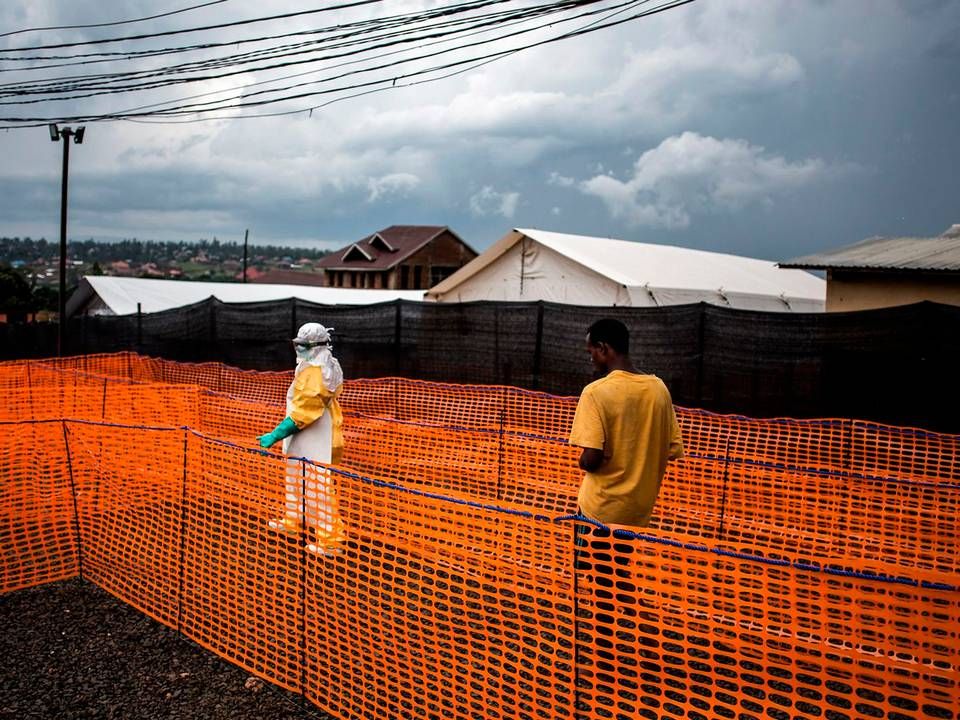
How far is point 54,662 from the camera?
4.32m

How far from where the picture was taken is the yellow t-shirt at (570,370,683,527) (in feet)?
12.3

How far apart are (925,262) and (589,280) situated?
22.0 ft

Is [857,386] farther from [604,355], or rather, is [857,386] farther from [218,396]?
[218,396]

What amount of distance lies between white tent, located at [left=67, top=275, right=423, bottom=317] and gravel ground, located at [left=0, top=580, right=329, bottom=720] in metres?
18.1

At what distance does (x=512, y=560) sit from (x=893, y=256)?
37.0 ft

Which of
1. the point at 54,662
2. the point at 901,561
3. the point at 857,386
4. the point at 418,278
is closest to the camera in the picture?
the point at 54,662

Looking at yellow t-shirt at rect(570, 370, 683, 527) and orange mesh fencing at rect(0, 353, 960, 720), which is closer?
orange mesh fencing at rect(0, 353, 960, 720)

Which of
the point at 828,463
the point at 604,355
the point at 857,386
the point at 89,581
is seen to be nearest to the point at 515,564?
the point at 604,355

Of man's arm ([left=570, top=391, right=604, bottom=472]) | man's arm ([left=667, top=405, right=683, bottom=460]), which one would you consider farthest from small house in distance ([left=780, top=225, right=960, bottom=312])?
man's arm ([left=570, top=391, right=604, bottom=472])

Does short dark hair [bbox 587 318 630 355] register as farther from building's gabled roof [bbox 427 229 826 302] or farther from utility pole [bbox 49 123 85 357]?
utility pole [bbox 49 123 85 357]

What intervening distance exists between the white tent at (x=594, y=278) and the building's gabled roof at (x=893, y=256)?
3.53 meters

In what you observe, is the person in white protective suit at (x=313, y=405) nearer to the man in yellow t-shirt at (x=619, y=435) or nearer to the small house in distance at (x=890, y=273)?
the man in yellow t-shirt at (x=619, y=435)

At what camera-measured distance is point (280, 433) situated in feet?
19.6

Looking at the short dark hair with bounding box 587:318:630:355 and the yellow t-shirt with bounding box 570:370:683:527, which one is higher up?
the short dark hair with bounding box 587:318:630:355
